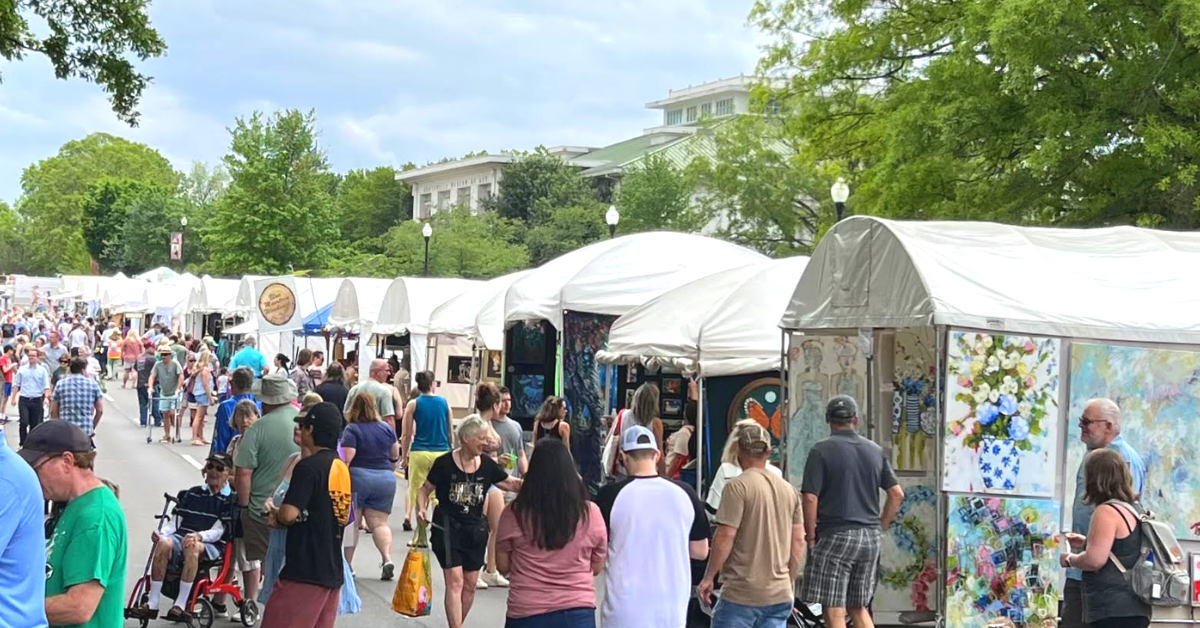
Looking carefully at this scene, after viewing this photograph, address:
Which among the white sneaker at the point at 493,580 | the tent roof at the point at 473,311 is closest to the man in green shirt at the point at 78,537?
the white sneaker at the point at 493,580

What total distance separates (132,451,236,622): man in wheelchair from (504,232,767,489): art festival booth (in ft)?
25.2

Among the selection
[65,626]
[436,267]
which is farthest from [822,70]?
[436,267]

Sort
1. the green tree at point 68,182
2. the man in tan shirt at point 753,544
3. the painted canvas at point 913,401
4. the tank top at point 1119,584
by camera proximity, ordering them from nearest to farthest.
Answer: the tank top at point 1119,584 → the man in tan shirt at point 753,544 → the painted canvas at point 913,401 → the green tree at point 68,182

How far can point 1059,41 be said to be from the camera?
22438mm

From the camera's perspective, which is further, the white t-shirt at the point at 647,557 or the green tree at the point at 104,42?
the green tree at the point at 104,42

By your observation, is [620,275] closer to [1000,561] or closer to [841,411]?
[1000,561]

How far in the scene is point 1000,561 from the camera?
34.8 ft

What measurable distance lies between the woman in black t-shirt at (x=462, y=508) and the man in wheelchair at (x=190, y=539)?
1786 millimetres

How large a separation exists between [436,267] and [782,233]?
59.2 feet

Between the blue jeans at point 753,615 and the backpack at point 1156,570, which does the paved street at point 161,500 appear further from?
the backpack at point 1156,570

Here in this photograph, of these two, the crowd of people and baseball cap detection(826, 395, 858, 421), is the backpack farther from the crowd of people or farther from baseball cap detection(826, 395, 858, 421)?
baseball cap detection(826, 395, 858, 421)

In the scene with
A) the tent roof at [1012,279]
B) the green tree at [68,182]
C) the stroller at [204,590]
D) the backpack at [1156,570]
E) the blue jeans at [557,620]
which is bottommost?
the stroller at [204,590]

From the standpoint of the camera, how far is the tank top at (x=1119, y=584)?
761 cm

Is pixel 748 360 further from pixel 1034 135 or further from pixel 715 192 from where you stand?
pixel 715 192
